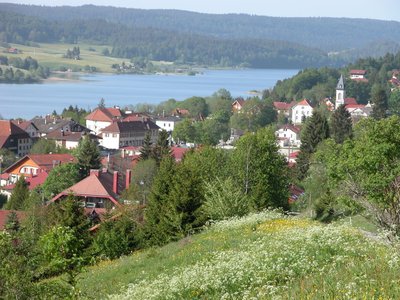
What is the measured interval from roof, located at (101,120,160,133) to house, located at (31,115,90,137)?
6.70 ft

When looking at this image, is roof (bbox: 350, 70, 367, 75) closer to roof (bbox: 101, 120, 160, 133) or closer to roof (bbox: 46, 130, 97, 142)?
roof (bbox: 101, 120, 160, 133)

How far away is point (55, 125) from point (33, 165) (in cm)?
2503

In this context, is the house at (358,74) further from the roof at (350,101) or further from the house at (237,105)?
the house at (237,105)

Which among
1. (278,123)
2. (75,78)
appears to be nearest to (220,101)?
(278,123)

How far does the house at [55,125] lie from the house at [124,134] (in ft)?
5.84

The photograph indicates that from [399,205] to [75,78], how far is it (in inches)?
6494

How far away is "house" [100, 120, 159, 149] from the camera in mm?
68562

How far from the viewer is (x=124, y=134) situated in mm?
69250

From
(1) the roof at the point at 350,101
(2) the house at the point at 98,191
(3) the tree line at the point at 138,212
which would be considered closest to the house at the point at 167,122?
(1) the roof at the point at 350,101

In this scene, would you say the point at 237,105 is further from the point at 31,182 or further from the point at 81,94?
the point at 81,94

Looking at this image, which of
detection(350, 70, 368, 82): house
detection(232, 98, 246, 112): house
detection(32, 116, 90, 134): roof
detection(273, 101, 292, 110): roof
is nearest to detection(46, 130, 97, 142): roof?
detection(32, 116, 90, 134): roof

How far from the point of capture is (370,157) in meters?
13.8

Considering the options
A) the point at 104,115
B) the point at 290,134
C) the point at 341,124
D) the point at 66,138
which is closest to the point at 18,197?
the point at 341,124

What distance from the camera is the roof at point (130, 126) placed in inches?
2704
